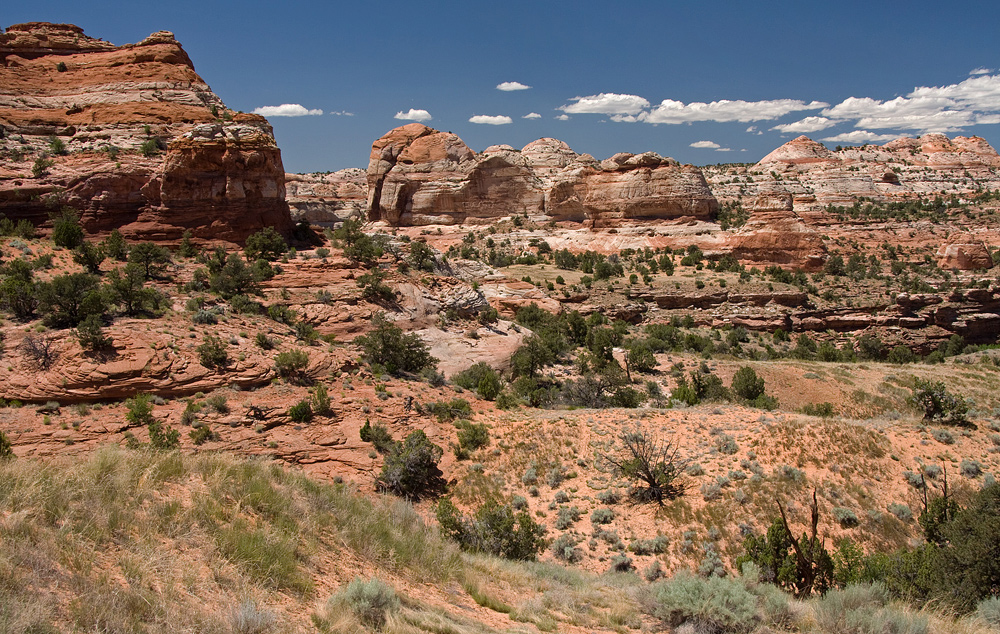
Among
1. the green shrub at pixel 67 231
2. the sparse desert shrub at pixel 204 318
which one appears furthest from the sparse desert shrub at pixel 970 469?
the green shrub at pixel 67 231

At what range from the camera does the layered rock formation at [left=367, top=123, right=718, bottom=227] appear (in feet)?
162

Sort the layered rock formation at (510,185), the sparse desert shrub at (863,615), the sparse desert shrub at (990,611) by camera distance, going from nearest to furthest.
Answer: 1. the sparse desert shrub at (863,615)
2. the sparse desert shrub at (990,611)
3. the layered rock formation at (510,185)

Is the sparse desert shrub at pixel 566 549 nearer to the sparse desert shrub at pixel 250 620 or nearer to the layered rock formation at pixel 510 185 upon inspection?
the sparse desert shrub at pixel 250 620

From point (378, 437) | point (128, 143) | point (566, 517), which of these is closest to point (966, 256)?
point (566, 517)

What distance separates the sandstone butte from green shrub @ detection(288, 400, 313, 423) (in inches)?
481

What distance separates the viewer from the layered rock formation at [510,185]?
1940 inches

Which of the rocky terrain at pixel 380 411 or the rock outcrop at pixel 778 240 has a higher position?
the rock outcrop at pixel 778 240

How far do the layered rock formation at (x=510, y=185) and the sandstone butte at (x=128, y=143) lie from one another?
33233mm

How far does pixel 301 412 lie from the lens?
41.7 ft

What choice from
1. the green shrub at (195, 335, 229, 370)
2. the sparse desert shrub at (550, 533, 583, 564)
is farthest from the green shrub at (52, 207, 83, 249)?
the sparse desert shrub at (550, 533, 583, 564)

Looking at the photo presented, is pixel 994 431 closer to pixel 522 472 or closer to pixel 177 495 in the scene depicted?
pixel 522 472

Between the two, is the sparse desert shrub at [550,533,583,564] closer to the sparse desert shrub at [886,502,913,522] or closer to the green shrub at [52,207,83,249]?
the sparse desert shrub at [886,502,913,522]

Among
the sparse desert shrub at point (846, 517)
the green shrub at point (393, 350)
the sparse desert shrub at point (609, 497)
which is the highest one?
the green shrub at point (393, 350)

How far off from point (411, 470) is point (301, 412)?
328 cm
